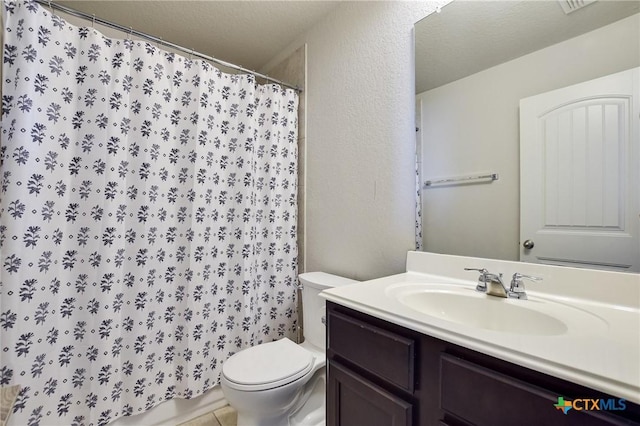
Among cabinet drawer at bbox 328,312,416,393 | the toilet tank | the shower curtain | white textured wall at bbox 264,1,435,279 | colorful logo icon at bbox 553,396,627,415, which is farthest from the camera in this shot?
the toilet tank

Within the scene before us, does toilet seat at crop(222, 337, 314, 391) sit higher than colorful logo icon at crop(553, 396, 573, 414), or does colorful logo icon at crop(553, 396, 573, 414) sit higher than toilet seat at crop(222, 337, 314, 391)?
colorful logo icon at crop(553, 396, 573, 414)

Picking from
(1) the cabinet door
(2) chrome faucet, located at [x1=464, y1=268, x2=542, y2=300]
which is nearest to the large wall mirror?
(2) chrome faucet, located at [x1=464, y1=268, x2=542, y2=300]

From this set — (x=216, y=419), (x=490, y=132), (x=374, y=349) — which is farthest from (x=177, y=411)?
(x=490, y=132)

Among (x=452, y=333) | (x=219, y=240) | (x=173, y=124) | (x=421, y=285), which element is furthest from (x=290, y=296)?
(x=452, y=333)

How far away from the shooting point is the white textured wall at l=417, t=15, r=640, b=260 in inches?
33.1

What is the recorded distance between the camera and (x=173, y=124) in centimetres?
146

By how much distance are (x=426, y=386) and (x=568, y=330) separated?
37 centimetres

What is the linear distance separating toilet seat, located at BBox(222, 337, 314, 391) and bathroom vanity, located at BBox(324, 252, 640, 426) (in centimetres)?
30

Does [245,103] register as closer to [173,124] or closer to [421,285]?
[173,124]

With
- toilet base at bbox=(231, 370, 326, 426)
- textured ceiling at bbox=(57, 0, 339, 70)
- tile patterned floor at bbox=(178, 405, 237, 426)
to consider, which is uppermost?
textured ceiling at bbox=(57, 0, 339, 70)

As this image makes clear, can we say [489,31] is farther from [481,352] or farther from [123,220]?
[123,220]

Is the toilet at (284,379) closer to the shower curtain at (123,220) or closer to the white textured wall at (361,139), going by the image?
the white textured wall at (361,139)

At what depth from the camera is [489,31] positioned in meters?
1.08

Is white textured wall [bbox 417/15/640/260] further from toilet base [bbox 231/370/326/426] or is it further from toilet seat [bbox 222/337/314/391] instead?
toilet base [bbox 231/370/326/426]
